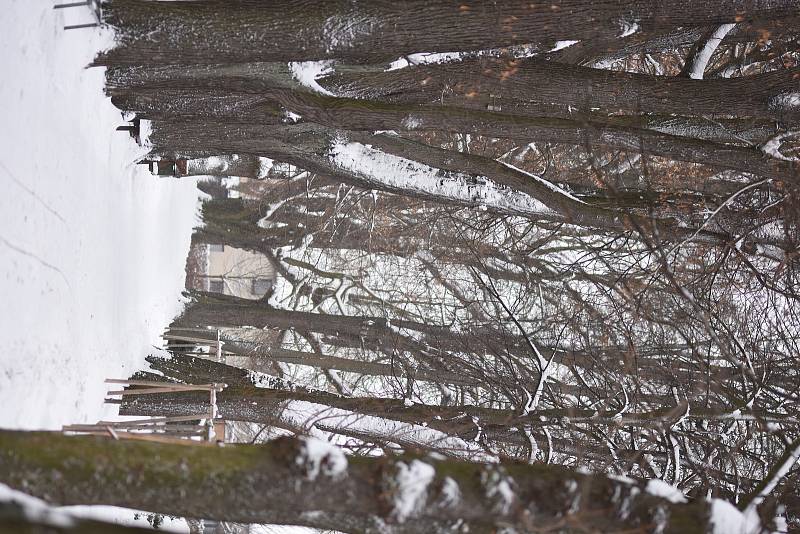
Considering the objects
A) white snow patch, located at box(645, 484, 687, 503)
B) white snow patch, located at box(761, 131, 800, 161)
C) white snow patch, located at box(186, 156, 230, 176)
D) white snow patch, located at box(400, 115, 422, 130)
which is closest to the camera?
white snow patch, located at box(645, 484, 687, 503)

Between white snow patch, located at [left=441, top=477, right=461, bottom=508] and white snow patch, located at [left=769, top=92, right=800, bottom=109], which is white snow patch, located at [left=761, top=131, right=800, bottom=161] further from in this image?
white snow patch, located at [left=441, top=477, right=461, bottom=508]

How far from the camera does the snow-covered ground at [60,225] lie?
593 cm

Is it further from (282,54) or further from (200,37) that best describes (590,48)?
(200,37)

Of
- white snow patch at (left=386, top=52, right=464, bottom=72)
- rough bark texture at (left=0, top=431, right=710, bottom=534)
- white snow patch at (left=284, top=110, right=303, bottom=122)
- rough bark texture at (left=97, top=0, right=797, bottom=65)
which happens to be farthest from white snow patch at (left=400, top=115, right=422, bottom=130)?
rough bark texture at (left=0, top=431, right=710, bottom=534)

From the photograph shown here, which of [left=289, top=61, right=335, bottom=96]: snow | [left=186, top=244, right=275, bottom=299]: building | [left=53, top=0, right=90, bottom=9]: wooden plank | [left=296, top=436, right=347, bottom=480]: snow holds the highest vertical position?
[left=186, top=244, right=275, bottom=299]: building

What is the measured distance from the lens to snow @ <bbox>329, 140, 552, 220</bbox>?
7602 millimetres

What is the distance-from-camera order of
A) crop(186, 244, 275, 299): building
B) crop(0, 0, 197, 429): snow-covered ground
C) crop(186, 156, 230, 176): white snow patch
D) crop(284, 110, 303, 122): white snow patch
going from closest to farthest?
1. crop(0, 0, 197, 429): snow-covered ground
2. crop(284, 110, 303, 122): white snow patch
3. crop(186, 156, 230, 176): white snow patch
4. crop(186, 244, 275, 299): building

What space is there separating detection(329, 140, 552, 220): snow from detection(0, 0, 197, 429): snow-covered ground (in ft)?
8.33

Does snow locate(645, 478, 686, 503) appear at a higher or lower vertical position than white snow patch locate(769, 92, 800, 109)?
lower

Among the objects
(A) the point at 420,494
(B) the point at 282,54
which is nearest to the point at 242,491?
(A) the point at 420,494

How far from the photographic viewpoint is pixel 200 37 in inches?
232

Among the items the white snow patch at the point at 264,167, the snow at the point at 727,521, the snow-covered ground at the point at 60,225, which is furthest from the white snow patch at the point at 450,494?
the white snow patch at the point at 264,167

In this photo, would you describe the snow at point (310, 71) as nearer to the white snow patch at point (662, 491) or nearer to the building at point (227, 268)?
the white snow patch at point (662, 491)

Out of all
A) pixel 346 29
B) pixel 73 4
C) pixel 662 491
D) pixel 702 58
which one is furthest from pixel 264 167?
pixel 662 491
